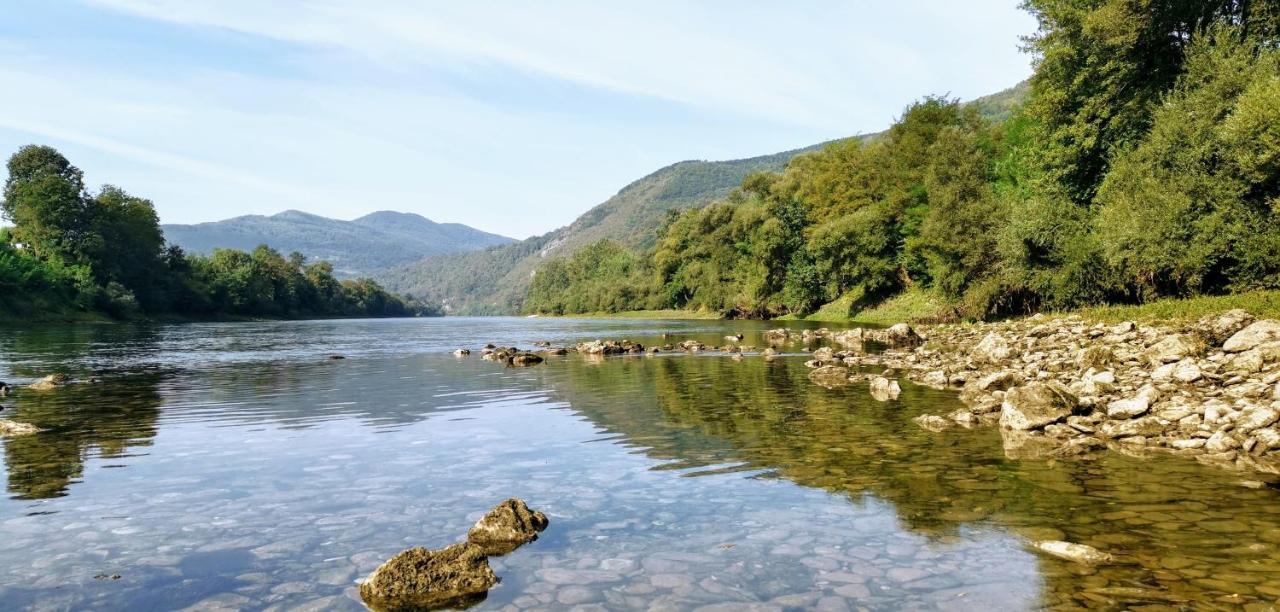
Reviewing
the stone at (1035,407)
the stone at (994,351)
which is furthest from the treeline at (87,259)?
the stone at (1035,407)

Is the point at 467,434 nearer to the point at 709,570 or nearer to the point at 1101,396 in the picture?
the point at 709,570

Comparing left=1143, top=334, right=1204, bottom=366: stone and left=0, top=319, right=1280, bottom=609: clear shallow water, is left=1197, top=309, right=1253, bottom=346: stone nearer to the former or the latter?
left=1143, top=334, right=1204, bottom=366: stone

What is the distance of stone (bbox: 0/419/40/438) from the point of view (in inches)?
667

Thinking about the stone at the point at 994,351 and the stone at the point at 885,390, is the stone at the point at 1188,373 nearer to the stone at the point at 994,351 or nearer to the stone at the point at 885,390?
the stone at the point at 885,390

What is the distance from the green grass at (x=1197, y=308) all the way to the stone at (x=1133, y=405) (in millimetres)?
11623

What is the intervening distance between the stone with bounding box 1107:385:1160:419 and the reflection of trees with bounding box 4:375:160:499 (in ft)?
67.2

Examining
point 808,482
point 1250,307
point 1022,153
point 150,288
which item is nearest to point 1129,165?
point 1250,307

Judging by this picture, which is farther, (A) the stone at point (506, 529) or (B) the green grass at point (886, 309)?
(B) the green grass at point (886, 309)

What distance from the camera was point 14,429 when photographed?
1714 centimetres

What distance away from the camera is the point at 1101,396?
17.5 m

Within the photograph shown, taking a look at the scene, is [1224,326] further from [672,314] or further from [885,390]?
[672,314]

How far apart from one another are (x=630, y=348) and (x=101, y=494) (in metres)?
36.0

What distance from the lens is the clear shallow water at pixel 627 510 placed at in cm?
771

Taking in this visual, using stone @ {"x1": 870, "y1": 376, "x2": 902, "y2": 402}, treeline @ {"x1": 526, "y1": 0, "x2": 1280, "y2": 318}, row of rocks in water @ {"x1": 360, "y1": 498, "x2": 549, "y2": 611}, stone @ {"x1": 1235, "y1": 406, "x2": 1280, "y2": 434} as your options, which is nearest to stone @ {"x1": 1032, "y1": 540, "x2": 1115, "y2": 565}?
row of rocks in water @ {"x1": 360, "y1": 498, "x2": 549, "y2": 611}
